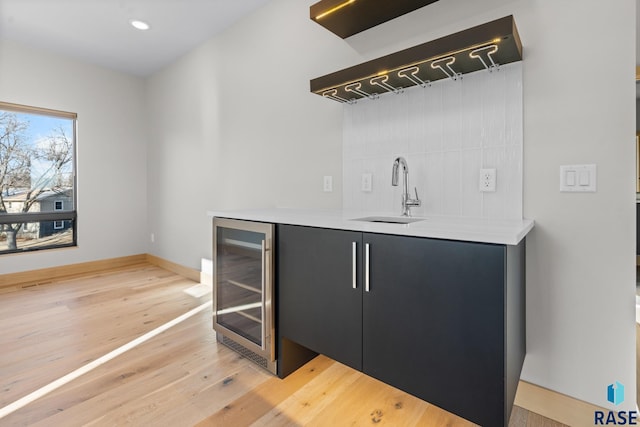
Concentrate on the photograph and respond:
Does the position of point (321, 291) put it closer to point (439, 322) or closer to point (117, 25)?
point (439, 322)

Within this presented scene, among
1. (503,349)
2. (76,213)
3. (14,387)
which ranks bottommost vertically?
(14,387)

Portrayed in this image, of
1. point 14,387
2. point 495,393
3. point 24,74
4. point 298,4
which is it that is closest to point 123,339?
point 14,387

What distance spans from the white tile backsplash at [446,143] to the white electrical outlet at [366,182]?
0.03m

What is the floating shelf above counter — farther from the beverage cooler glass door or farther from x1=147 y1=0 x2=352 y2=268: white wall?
the beverage cooler glass door

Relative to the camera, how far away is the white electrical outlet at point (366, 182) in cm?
204

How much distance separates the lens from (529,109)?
150 centimetres

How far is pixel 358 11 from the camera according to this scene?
5.91ft

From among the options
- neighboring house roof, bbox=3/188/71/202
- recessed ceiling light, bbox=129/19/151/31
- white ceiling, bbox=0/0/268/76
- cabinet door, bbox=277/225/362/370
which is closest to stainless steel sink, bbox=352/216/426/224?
cabinet door, bbox=277/225/362/370

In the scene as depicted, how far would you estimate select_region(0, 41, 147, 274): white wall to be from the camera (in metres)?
3.53

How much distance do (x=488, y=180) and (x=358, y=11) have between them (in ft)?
3.71

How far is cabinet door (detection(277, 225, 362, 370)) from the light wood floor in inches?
10.6

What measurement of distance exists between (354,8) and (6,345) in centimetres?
292

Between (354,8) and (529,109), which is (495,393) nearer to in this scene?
(529,109)

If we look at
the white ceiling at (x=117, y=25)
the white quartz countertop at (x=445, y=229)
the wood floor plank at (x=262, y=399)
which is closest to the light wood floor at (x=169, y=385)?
the wood floor plank at (x=262, y=399)
